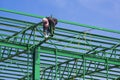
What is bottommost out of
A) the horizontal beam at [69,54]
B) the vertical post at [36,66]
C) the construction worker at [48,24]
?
the vertical post at [36,66]

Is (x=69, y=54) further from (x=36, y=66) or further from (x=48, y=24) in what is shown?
(x=48, y=24)

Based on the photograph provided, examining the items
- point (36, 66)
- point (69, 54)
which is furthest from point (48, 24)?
point (69, 54)

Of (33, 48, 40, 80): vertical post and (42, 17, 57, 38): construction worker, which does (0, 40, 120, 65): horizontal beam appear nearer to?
(33, 48, 40, 80): vertical post

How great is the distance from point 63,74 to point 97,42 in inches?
179

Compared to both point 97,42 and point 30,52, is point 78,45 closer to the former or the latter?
point 97,42

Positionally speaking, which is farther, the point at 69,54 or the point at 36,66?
the point at 69,54

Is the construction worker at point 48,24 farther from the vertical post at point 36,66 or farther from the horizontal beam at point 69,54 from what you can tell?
the vertical post at point 36,66

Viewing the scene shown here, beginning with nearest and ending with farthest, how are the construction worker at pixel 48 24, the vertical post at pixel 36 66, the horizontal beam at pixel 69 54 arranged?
the construction worker at pixel 48 24 → the vertical post at pixel 36 66 → the horizontal beam at pixel 69 54

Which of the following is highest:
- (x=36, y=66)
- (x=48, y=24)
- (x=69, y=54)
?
(x=48, y=24)

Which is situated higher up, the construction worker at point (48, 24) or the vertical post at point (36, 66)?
the construction worker at point (48, 24)

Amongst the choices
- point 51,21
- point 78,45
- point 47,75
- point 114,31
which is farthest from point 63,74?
point 51,21

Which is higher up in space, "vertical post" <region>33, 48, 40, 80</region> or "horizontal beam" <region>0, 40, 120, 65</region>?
"horizontal beam" <region>0, 40, 120, 65</region>

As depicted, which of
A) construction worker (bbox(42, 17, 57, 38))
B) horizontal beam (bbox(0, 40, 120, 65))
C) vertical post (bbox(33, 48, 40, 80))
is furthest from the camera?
horizontal beam (bbox(0, 40, 120, 65))

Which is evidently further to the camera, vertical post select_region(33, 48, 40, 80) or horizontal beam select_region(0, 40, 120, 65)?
horizontal beam select_region(0, 40, 120, 65)
